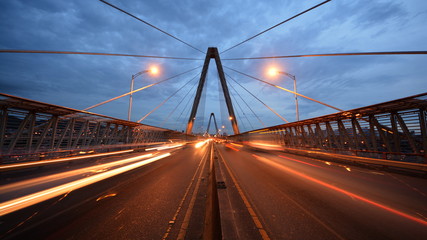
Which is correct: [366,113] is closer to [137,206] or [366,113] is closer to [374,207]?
[374,207]

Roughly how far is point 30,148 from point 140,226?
1775cm

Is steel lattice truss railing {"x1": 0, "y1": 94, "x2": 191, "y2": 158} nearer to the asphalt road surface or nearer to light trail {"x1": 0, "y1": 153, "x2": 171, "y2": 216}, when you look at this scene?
light trail {"x1": 0, "y1": 153, "x2": 171, "y2": 216}

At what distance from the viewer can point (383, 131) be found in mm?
13477

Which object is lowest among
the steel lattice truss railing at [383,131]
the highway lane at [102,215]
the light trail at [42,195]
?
the light trail at [42,195]

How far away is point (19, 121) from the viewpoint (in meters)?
13.7

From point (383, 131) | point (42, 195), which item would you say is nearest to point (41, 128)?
point (42, 195)

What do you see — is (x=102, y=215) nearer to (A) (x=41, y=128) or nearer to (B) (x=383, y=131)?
(A) (x=41, y=128)

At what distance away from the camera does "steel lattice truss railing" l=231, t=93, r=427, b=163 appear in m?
10.9

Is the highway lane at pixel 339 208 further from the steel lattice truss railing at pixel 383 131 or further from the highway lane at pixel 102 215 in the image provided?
the steel lattice truss railing at pixel 383 131

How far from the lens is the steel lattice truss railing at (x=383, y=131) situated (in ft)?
35.7

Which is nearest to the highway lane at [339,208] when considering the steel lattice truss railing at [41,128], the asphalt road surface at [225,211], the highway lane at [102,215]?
the asphalt road surface at [225,211]

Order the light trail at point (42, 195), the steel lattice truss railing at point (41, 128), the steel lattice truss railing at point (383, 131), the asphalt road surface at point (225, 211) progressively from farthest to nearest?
the steel lattice truss railing at point (41, 128)
the steel lattice truss railing at point (383, 131)
the light trail at point (42, 195)
the asphalt road surface at point (225, 211)

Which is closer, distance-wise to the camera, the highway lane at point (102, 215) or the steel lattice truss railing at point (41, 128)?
Result: the highway lane at point (102, 215)

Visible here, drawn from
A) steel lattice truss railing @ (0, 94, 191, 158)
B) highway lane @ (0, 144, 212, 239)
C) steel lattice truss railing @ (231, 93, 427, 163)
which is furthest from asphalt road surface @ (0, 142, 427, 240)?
steel lattice truss railing @ (0, 94, 191, 158)
